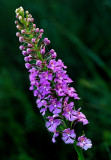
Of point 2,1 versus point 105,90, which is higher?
point 2,1

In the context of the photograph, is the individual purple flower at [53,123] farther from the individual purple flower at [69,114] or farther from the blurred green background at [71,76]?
the blurred green background at [71,76]

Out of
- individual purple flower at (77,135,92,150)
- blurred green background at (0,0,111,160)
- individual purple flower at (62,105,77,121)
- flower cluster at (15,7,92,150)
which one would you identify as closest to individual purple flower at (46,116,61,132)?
flower cluster at (15,7,92,150)

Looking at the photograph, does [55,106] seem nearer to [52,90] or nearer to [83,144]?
[52,90]

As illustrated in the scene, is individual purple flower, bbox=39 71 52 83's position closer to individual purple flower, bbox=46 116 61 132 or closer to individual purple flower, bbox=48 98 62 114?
Answer: individual purple flower, bbox=48 98 62 114

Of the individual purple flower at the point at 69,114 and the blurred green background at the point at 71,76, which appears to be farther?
the blurred green background at the point at 71,76

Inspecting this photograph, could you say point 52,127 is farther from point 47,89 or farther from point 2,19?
point 2,19


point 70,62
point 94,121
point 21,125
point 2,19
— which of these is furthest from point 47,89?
point 2,19

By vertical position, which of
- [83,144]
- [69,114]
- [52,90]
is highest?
[52,90]

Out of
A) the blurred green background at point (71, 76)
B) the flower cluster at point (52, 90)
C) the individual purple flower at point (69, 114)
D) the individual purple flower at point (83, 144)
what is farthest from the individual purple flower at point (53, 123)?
the blurred green background at point (71, 76)

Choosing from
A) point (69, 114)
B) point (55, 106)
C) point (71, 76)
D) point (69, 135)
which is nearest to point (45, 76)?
point (55, 106)
